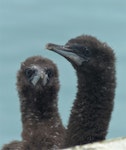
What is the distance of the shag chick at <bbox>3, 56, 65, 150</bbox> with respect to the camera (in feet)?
23.5

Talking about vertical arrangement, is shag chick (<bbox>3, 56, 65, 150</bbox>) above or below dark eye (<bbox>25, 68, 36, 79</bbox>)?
below

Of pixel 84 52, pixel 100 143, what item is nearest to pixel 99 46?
pixel 84 52

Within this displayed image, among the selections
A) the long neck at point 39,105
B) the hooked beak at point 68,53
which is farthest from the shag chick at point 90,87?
the long neck at point 39,105

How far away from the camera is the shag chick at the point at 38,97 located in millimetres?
7156

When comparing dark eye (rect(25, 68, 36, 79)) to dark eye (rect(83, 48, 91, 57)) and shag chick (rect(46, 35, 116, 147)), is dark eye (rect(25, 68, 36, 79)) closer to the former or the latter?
shag chick (rect(46, 35, 116, 147))

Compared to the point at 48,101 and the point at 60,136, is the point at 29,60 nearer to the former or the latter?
the point at 48,101

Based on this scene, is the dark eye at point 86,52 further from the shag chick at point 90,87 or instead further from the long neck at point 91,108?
the long neck at point 91,108

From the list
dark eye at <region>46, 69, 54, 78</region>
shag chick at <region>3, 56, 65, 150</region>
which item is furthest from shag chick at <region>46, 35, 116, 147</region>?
dark eye at <region>46, 69, 54, 78</region>

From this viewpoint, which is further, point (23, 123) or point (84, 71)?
point (23, 123)

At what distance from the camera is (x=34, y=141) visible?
6734mm

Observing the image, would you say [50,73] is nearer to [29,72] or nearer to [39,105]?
[29,72]

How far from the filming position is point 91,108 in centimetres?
648

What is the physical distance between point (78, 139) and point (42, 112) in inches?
62.3

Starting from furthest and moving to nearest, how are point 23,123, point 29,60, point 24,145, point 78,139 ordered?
point 29,60 → point 23,123 → point 24,145 → point 78,139
